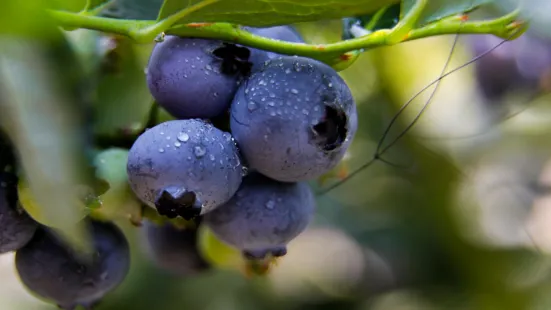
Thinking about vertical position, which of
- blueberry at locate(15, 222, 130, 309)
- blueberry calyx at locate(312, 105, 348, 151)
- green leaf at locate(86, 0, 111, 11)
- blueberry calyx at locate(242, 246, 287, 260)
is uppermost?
green leaf at locate(86, 0, 111, 11)

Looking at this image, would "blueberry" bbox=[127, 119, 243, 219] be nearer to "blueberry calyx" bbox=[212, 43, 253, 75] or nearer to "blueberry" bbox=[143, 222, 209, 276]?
"blueberry calyx" bbox=[212, 43, 253, 75]

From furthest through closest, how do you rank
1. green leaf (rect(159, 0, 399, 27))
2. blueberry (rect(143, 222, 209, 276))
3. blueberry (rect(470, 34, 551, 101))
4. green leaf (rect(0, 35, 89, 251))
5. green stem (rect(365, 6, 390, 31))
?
blueberry (rect(470, 34, 551, 101)) < blueberry (rect(143, 222, 209, 276)) < green stem (rect(365, 6, 390, 31)) < green leaf (rect(159, 0, 399, 27)) < green leaf (rect(0, 35, 89, 251))

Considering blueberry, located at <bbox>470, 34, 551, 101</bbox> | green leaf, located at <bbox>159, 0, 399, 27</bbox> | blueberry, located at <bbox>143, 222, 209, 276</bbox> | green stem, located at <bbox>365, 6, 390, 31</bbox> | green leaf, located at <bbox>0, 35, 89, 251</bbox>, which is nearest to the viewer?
green leaf, located at <bbox>0, 35, 89, 251</bbox>

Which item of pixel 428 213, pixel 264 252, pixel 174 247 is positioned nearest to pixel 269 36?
pixel 264 252

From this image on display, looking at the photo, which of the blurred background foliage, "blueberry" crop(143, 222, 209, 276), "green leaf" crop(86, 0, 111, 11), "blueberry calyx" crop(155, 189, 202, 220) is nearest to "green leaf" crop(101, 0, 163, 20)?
"green leaf" crop(86, 0, 111, 11)

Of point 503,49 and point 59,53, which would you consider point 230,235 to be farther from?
point 503,49

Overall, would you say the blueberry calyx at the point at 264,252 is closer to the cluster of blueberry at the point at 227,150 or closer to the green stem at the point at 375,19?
the cluster of blueberry at the point at 227,150

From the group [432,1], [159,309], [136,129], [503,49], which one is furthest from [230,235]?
[159,309]
